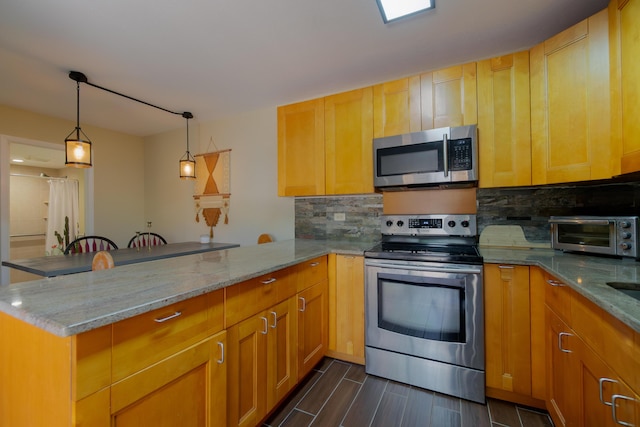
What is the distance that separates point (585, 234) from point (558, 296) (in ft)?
1.90

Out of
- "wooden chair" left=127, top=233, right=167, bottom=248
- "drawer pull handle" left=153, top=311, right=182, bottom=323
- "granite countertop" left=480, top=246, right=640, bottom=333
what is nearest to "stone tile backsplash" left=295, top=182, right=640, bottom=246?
"granite countertop" left=480, top=246, right=640, bottom=333

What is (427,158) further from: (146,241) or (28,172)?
(28,172)

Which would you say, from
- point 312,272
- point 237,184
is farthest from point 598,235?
point 237,184

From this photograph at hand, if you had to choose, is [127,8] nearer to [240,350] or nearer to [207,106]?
[207,106]

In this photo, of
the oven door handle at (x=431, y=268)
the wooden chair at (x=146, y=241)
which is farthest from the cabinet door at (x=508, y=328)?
the wooden chair at (x=146, y=241)

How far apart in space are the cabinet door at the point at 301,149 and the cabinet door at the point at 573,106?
5.14 ft

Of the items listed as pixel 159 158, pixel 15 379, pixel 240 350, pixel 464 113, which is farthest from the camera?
pixel 159 158

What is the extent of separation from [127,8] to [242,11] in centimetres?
66

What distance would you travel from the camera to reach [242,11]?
5.17ft

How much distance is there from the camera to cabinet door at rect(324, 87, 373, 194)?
227 cm

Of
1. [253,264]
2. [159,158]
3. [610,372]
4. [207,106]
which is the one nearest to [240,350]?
[253,264]

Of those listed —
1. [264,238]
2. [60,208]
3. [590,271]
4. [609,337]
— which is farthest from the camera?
[60,208]

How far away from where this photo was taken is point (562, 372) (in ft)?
4.25

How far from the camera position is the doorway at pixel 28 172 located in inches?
115
